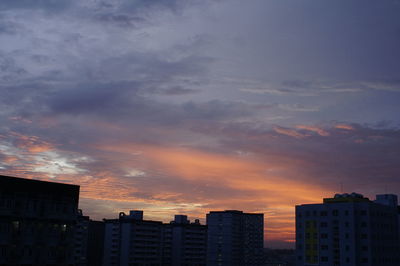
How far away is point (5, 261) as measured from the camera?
7819 centimetres

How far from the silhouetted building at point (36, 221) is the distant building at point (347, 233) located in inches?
3553

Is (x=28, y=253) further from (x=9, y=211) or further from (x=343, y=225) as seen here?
(x=343, y=225)

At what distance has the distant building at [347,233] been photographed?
145250 mm

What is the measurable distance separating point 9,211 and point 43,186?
7.31 meters

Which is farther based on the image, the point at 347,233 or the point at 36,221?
the point at 347,233

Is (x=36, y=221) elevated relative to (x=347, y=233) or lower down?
lower down

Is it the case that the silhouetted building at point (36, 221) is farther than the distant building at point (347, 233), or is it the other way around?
the distant building at point (347, 233)

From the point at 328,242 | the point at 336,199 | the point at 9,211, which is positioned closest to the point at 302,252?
the point at 328,242

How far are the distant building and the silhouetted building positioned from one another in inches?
3553

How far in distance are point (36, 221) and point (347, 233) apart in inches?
3976

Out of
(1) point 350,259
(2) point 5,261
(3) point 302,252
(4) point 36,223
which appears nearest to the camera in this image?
(2) point 5,261

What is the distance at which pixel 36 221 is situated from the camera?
8331 cm

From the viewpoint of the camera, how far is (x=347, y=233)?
147375 mm

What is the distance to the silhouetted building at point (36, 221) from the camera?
7969 cm
